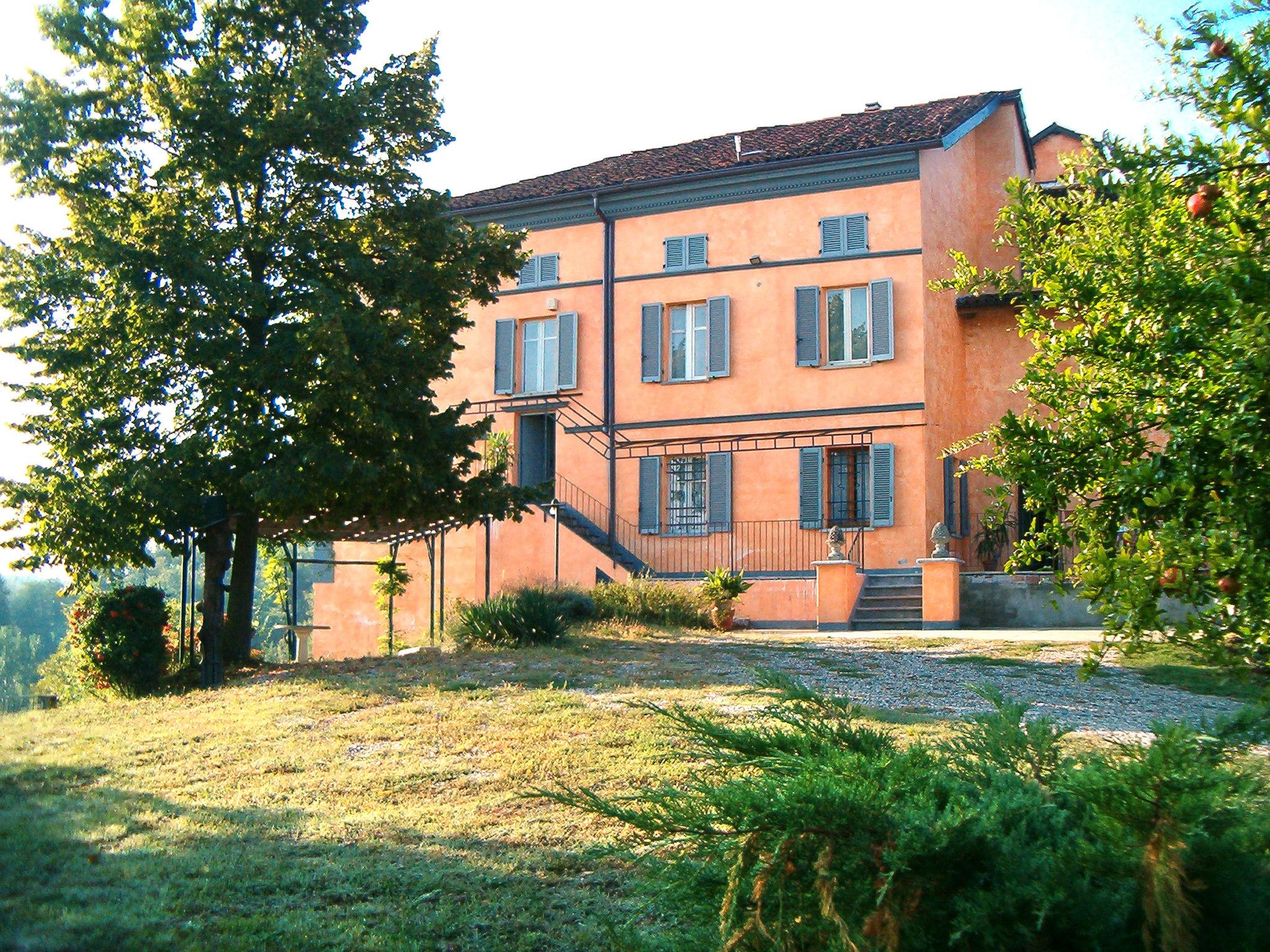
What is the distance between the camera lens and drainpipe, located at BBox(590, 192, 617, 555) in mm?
23266

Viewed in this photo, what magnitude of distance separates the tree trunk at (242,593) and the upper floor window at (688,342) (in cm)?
1057

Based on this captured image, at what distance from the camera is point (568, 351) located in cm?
2411

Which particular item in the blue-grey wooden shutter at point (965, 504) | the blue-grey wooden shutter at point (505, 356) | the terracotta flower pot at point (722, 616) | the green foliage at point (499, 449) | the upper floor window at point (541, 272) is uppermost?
the upper floor window at point (541, 272)

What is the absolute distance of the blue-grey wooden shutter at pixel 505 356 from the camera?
81.0ft

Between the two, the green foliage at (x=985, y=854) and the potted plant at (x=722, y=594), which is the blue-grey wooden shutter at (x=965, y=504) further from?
the green foliage at (x=985, y=854)

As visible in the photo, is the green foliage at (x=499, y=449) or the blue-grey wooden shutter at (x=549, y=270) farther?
the blue-grey wooden shutter at (x=549, y=270)

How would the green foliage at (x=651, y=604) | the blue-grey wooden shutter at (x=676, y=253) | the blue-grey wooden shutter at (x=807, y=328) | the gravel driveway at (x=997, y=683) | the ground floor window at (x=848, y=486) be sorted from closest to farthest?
the gravel driveway at (x=997, y=683) → the green foliage at (x=651, y=604) → the ground floor window at (x=848, y=486) → the blue-grey wooden shutter at (x=807, y=328) → the blue-grey wooden shutter at (x=676, y=253)

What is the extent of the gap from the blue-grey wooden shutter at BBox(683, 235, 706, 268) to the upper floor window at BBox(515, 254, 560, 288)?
281cm

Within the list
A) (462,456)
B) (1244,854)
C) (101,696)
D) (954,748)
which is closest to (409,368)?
(462,456)

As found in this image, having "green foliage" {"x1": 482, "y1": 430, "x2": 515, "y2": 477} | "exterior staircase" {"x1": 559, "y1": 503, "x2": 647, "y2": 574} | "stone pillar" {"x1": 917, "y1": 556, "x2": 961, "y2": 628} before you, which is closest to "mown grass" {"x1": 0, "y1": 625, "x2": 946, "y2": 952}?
"green foliage" {"x1": 482, "y1": 430, "x2": 515, "y2": 477}

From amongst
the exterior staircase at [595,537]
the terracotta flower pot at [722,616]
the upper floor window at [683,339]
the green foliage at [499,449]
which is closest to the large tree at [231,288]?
the green foliage at [499,449]

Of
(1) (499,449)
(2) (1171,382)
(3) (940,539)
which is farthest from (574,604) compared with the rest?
(2) (1171,382)

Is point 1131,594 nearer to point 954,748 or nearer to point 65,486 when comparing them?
point 954,748

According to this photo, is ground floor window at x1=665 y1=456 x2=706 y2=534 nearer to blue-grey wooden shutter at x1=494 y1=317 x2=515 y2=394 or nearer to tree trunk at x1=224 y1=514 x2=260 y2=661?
blue-grey wooden shutter at x1=494 y1=317 x2=515 y2=394
